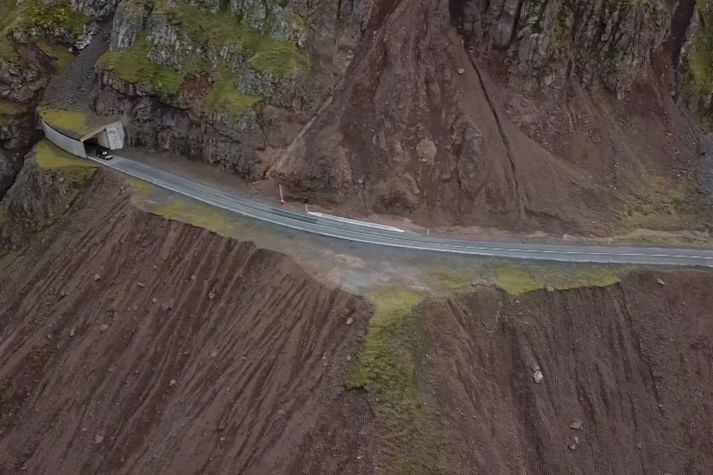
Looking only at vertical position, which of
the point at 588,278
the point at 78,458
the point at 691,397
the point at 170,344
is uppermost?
the point at 588,278

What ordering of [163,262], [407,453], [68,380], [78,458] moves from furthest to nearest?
1. [163,262]
2. [68,380]
3. [78,458]
4. [407,453]

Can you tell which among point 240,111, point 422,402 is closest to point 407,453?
point 422,402

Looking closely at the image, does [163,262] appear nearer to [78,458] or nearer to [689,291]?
[78,458]

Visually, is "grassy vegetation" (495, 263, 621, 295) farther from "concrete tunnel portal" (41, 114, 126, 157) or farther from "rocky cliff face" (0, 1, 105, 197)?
"rocky cliff face" (0, 1, 105, 197)

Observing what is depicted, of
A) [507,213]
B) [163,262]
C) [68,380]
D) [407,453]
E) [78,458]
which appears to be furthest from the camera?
[507,213]

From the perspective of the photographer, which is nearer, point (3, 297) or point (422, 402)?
point (422, 402)

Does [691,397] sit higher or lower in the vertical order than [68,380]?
higher

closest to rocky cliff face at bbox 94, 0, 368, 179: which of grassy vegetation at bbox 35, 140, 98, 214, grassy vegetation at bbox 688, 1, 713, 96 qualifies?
grassy vegetation at bbox 35, 140, 98, 214
